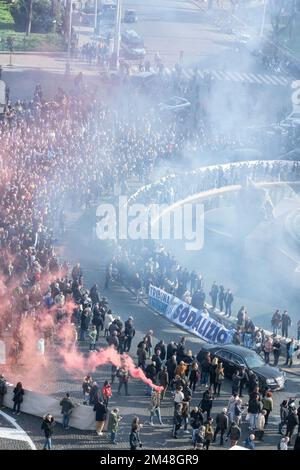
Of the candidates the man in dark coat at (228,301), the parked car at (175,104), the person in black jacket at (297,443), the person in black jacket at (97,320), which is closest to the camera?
the person in black jacket at (297,443)

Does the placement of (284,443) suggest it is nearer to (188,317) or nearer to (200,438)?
(200,438)

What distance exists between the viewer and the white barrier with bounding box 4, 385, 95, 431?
29.5m

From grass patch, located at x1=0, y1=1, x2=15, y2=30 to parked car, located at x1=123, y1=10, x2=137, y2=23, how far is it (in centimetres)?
808

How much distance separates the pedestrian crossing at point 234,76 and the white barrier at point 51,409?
42551mm

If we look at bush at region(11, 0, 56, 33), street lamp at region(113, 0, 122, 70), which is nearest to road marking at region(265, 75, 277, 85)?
street lamp at region(113, 0, 122, 70)

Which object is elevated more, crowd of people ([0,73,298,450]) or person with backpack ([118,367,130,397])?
crowd of people ([0,73,298,450])

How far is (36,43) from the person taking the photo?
73062 mm

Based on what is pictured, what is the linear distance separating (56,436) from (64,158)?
68.5 feet

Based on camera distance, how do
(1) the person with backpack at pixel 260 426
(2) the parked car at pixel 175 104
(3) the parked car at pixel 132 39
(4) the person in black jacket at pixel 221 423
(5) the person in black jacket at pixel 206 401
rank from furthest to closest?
(3) the parked car at pixel 132 39
(2) the parked car at pixel 175 104
(5) the person in black jacket at pixel 206 401
(1) the person with backpack at pixel 260 426
(4) the person in black jacket at pixel 221 423

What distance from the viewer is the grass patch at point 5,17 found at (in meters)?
78.4

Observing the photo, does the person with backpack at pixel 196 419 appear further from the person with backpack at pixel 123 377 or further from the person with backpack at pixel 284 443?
the person with backpack at pixel 123 377

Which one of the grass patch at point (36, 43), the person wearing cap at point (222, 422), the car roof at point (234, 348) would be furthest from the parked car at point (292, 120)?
the person wearing cap at point (222, 422)

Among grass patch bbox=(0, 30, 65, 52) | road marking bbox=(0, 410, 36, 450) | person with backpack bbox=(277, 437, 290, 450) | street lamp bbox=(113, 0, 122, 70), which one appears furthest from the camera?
grass patch bbox=(0, 30, 65, 52)

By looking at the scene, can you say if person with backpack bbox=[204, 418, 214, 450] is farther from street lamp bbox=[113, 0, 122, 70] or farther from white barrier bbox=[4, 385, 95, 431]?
street lamp bbox=[113, 0, 122, 70]
